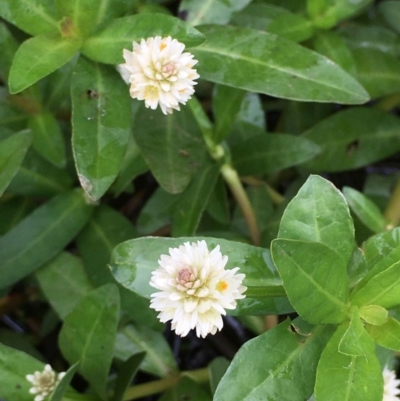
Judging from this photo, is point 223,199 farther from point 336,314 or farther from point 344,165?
point 336,314

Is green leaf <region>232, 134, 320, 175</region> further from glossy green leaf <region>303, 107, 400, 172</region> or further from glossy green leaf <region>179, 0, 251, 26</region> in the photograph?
glossy green leaf <region>179, 0, 251, 26</region>

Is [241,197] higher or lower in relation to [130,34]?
lower

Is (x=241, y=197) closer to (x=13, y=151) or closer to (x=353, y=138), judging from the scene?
(x=353, y=138)

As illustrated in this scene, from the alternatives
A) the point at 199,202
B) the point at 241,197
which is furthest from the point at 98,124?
the point at 241,197

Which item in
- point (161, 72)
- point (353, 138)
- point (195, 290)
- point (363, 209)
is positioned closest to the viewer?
point (195, 290)

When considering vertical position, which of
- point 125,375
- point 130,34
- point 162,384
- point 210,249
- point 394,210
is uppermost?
point 130,34

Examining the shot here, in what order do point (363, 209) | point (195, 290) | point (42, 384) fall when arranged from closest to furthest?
point (195, 290)
point (42, 384)
point (363, 209)
